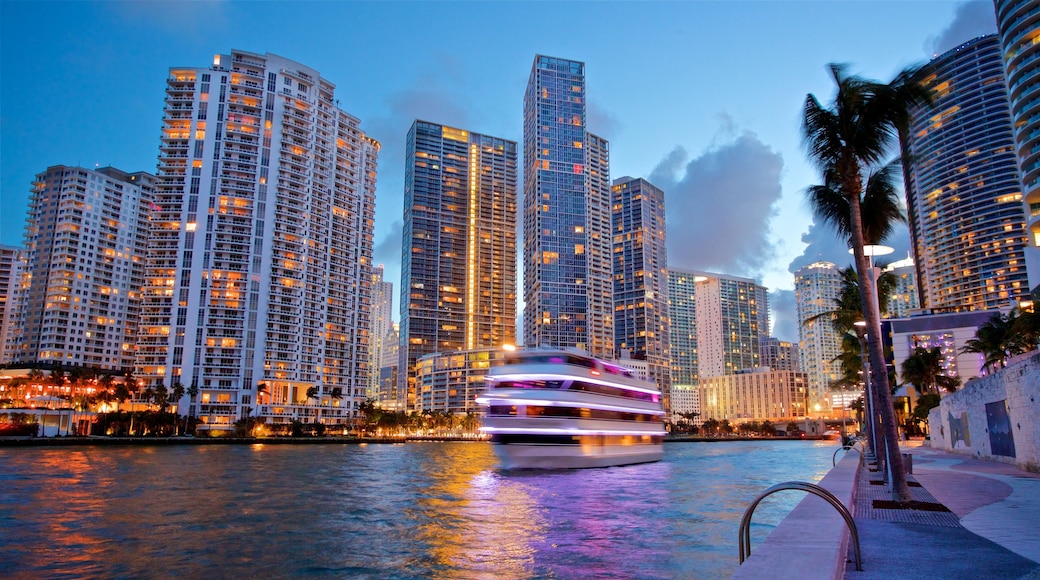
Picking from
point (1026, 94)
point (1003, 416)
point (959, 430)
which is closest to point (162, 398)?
point (959, 430)

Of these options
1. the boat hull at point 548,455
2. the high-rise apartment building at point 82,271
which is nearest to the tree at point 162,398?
the high-rise apartment building at point 82,271

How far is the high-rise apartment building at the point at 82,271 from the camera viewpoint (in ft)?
547

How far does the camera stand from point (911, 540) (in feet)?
34.1

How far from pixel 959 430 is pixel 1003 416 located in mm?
17288

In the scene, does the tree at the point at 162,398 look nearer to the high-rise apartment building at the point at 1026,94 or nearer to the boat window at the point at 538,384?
the boat window at the point at 538,384

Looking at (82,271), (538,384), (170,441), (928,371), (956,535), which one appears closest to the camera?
(956,535)

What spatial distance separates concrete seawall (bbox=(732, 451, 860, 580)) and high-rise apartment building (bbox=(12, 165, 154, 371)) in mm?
197686

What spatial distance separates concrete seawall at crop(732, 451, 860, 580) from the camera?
5.97 meters

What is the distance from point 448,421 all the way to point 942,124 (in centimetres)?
16351

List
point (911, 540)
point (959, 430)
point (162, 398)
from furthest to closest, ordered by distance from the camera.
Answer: point (162, 398) → point (959, 430) → point (911, 540)

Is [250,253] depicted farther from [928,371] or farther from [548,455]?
[928,371]

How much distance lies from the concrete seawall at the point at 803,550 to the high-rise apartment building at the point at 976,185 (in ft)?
598

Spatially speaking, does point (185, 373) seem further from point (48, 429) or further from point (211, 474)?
point (211, 474)

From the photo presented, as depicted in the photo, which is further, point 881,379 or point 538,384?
point 538,384
